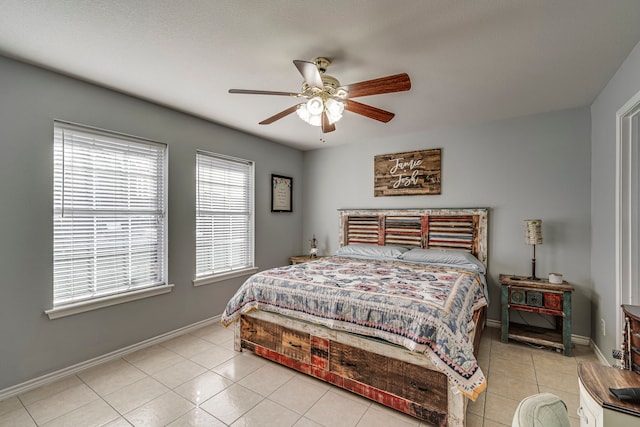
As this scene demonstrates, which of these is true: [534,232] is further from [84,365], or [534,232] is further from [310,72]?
[84,365]

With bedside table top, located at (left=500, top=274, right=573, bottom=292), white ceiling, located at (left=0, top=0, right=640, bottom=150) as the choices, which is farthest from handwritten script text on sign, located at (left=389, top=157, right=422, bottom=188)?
bedside table top, located at (left=500, top=274, right=573, bottom=292)

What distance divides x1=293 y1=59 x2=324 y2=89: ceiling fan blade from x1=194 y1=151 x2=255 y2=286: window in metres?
2.20

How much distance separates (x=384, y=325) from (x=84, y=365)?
266 cm

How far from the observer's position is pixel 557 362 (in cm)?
274

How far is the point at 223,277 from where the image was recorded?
382 centimetres

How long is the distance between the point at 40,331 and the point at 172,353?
1.06m

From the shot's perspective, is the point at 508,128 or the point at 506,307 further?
the point at 508,128

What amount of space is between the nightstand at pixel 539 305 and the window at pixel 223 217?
325 cm

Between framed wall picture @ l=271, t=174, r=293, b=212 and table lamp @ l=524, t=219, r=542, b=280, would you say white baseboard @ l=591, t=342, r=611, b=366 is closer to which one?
table lamp @ l=524, t=219, r=542, b=280

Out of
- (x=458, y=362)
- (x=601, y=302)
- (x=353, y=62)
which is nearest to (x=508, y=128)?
(x=601, y=302)

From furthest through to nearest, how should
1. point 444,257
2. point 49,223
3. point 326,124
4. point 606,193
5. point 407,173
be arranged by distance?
point 407,173 < point 444,257 < point 606,193 < point 326,124 < point 49,223

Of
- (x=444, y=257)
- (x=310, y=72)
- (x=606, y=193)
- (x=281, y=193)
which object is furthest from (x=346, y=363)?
(x=281, y=193)

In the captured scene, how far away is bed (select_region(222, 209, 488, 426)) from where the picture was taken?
1839 mm

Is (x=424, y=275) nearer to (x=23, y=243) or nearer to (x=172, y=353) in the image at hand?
(x=172, y=353)
